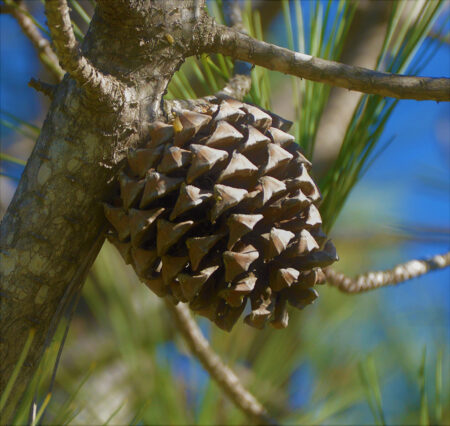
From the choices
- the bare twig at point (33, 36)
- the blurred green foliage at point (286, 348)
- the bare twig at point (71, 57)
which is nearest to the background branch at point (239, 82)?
Answer: the blurred green foliage at point (286, 348)

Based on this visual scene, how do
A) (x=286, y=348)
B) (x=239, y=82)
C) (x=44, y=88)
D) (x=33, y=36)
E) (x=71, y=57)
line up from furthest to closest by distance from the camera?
(x=286, y=348) → (x=33, y=36) → (x=239, y=82) → (x=44, y=88) → (x=71, y=57)

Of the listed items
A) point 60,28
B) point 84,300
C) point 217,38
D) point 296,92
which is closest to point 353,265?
point 84,300

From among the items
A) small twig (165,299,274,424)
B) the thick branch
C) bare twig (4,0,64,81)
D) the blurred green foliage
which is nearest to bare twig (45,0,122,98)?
the thick branch

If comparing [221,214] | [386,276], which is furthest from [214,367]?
[221,214]

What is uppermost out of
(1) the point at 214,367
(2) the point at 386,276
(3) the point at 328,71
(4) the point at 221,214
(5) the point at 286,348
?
(3) the point at 328,71

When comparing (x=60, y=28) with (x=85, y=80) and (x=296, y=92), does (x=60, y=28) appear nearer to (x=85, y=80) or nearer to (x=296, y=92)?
(x=85, y=80)

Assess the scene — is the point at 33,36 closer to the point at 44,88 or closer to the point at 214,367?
the point at 44,88

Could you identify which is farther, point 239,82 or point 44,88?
point 239,82
